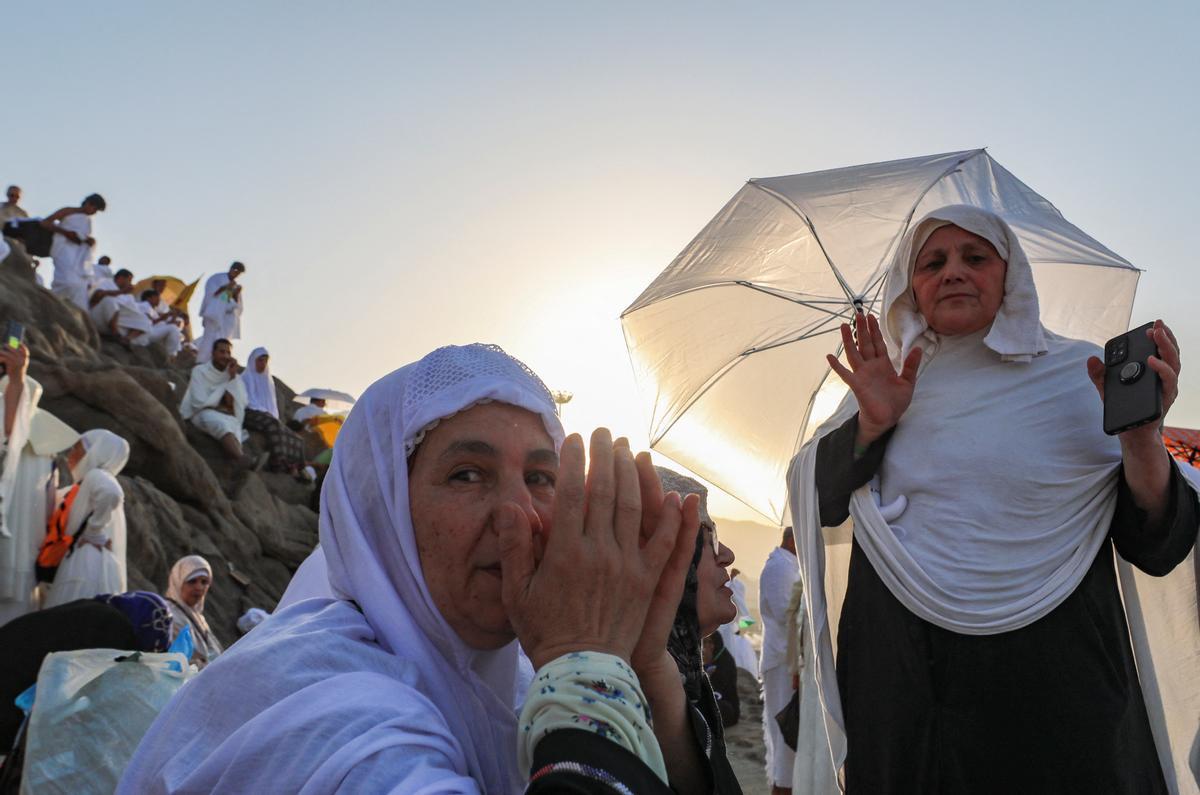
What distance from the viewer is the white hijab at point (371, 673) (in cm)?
122

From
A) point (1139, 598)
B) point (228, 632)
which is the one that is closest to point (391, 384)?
point (1139, 598)

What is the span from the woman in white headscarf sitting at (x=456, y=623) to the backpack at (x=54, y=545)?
6051mm

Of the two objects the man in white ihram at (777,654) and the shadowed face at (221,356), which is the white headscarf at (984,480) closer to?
the man in white ihram at (777,654)

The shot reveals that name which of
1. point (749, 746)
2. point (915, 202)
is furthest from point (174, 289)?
point (915, 202)

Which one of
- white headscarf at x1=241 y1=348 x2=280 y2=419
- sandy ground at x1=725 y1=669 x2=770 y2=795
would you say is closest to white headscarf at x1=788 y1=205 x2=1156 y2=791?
sandy ground at x1=725 y1=669 x2=770 y2=795

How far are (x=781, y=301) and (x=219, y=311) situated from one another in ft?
41.3

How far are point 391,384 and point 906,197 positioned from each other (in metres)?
3.49

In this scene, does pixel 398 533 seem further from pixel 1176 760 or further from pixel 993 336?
pixel 1176 760

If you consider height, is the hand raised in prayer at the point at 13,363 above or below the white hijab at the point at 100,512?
above

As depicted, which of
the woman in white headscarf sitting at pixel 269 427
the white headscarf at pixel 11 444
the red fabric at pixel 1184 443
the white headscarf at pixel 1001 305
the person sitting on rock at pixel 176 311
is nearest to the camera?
the white headscarf at pixel 1001 305

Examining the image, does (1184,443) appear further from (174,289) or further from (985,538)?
(174,289)

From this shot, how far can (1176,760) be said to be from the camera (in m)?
3.02

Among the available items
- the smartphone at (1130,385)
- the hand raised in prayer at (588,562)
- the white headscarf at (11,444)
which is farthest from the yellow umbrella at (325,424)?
the hand raised in prayer at (588,562)

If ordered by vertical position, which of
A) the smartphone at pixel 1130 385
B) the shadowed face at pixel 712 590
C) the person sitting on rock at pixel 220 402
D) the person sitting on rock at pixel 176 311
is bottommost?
the shadowed face at pixel 712 590
